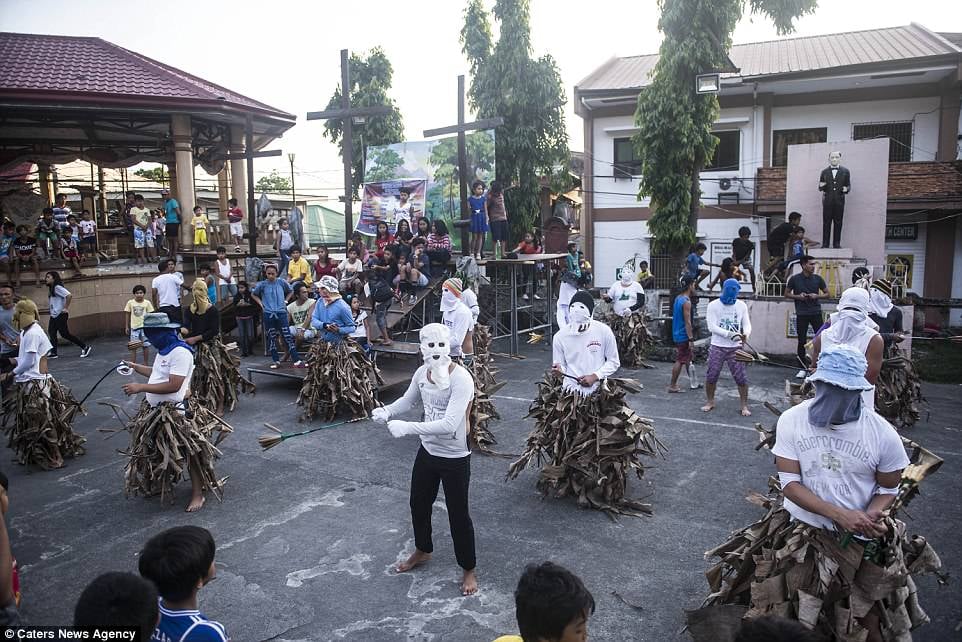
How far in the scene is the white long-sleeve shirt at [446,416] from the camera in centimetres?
491

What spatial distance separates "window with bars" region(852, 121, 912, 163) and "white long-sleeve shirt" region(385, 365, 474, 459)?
Result: 20974mm

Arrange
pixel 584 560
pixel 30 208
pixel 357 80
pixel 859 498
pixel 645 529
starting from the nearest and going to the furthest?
1. pixel 859 498
2. pixel 584 560
3. pixel 645 529
4. pixel 30 208
5. pixel 357 80

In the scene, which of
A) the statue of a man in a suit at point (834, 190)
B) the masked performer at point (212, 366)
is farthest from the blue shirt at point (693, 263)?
the masked performer at point (212, 366)

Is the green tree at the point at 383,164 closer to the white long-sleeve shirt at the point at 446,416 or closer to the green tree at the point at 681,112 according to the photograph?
the green tree at the point at 681,112

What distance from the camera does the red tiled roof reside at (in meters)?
17.9

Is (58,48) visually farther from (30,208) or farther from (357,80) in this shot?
(357,80)

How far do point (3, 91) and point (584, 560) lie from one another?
60.5 feet

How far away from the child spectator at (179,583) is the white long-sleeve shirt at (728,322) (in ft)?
26.0

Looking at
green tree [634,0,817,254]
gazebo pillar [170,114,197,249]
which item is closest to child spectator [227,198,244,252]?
gazebo pillar [170,114,197,249]

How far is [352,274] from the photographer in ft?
50.1

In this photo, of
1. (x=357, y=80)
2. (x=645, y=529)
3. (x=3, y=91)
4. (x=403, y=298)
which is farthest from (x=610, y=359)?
(x=357, y=80)

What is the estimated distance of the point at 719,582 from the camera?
4.36m

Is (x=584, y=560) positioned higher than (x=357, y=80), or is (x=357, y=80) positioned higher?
(x=357, y=80)

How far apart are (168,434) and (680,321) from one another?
298 inches
